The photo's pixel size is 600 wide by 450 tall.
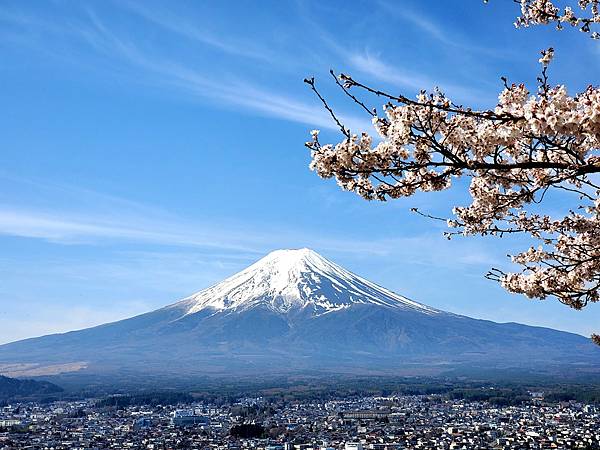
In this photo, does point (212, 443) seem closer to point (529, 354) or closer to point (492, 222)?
point (492, 222)

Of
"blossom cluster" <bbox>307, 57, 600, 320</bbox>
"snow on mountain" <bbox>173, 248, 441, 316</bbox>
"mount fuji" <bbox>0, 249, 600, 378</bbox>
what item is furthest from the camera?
"snow on mountain" <bbox>173, 248, 441, 316</bbox>

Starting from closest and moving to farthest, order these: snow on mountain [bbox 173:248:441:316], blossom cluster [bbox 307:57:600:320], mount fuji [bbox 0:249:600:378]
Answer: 1. blossom cluster [bbox 307:57:600:320]
2. mount fuji [bbox 0:249:600:378]
3. snow on mountain [bbox 173:248:441:316]

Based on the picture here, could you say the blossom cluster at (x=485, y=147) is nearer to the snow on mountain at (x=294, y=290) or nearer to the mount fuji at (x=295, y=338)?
the mount fuji at (x=295, y=338)

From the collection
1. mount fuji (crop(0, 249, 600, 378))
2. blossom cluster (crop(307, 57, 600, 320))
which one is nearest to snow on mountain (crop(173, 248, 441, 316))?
mount fuji (crop(0, 249, 600, 378))

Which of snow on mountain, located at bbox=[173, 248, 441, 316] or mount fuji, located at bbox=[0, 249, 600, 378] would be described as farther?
snow on mountain, located at bbox=[173, 248, 441, 316]

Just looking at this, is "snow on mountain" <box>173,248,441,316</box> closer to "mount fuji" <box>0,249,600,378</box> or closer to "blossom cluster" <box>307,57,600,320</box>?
"mount fuji" <box>0,249,600,378</box>

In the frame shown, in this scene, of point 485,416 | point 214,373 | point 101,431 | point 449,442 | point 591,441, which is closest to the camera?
point 591,441

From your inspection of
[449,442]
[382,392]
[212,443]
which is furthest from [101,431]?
[382,392]
